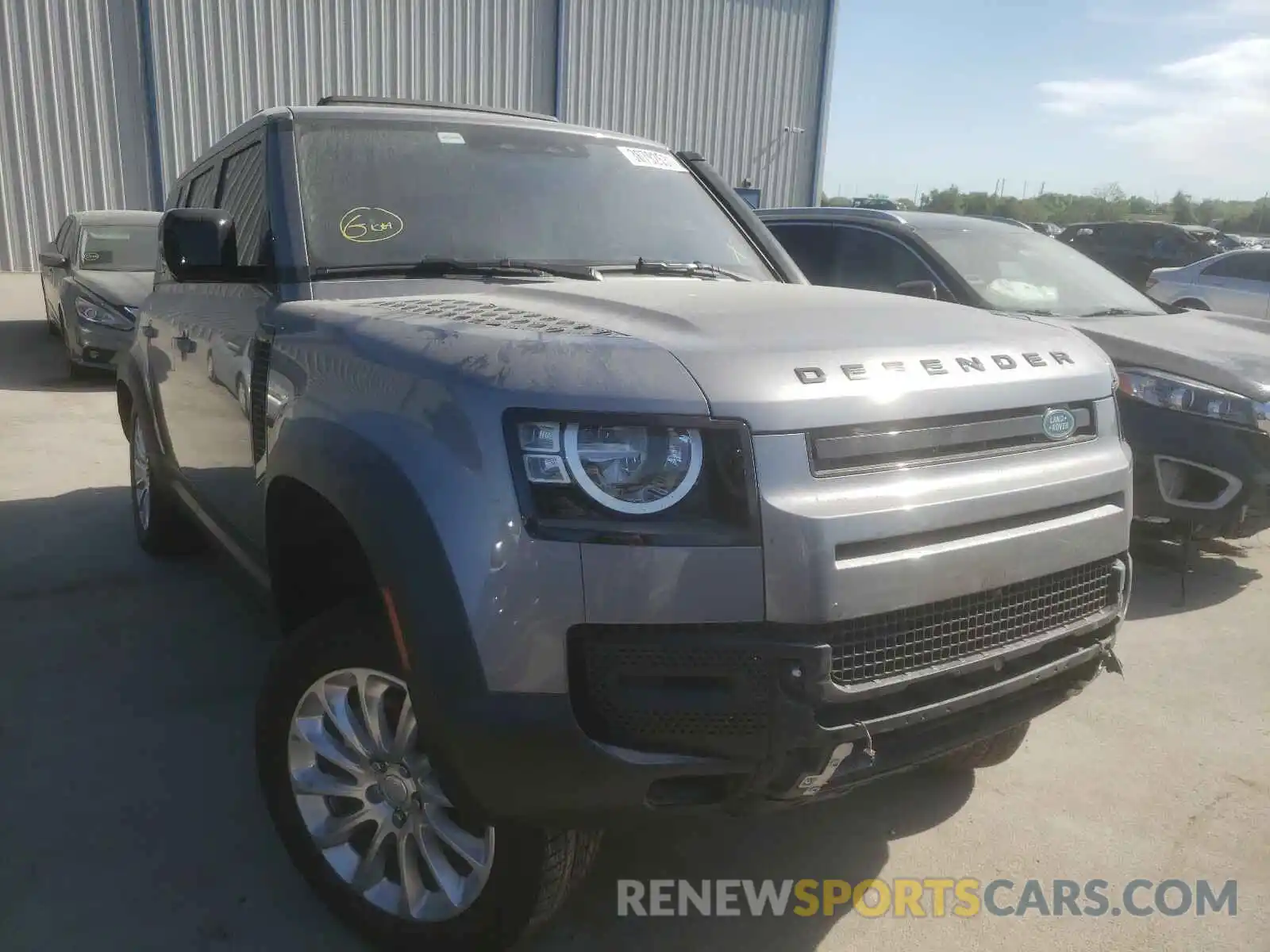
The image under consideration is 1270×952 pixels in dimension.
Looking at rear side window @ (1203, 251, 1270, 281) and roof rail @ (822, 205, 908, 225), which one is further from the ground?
roof rail @ (822, 205, 908, 225)

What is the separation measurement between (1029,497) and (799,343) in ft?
1.95

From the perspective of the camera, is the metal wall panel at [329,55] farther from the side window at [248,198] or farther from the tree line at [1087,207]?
the tree line at [1087,207]

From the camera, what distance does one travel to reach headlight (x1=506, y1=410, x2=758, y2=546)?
175cm

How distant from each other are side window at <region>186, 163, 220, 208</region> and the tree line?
171ft

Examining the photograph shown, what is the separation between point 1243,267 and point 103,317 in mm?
12387

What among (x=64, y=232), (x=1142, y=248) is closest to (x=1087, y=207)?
(x=1142, y=248)

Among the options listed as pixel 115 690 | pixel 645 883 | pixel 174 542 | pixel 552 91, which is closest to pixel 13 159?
pixel 552 91

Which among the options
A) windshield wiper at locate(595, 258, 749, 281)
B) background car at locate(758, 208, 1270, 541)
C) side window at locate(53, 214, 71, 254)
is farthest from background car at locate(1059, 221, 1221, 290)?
windshield wiper at locate(595, 258, 749, 281)

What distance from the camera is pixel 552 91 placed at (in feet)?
59.6

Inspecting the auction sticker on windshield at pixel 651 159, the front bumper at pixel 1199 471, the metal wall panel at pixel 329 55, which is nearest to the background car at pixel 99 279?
the metal wall panel at pixel 329 55

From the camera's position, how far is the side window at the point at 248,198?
9.87ft

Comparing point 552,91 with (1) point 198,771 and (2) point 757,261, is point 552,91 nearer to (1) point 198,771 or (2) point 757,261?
(2) point 757,261

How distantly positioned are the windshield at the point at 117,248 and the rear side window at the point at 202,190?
6037mm

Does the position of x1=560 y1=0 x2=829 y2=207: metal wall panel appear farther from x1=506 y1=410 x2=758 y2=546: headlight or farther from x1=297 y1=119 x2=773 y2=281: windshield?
x1=506 y1=410 x2=758 y2=546: headlight
